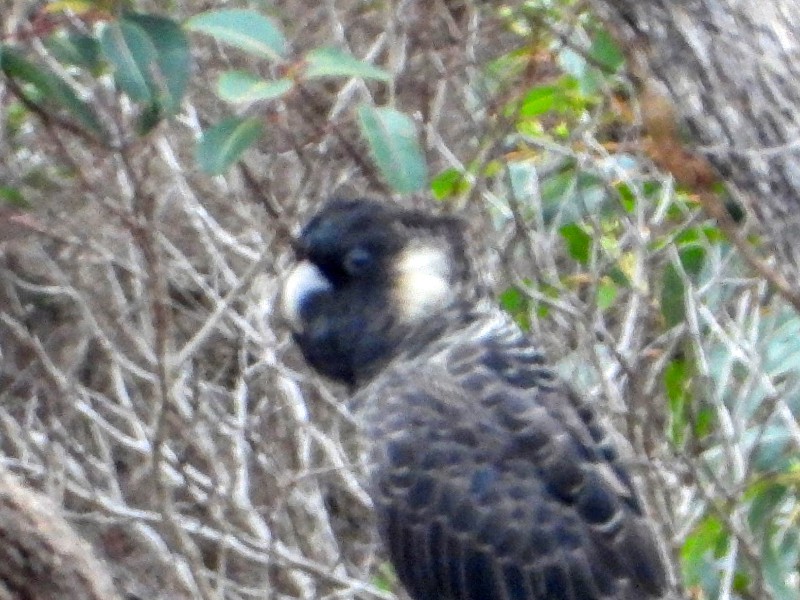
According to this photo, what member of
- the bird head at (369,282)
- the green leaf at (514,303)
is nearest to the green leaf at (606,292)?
the green leaf at (514,303)

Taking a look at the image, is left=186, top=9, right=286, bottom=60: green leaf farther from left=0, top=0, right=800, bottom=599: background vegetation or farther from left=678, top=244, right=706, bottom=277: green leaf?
left=678, top=244, right=706, bottom=277: green leaf

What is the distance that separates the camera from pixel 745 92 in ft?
4.92

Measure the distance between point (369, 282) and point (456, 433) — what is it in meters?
0.31

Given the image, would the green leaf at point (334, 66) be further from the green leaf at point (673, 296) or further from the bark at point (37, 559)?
the green leaf at point (673, 296)

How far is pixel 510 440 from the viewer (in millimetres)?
2299

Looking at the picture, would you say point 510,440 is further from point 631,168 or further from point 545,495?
point 631,168

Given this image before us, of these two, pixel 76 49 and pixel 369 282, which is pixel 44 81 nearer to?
pixel 76 49

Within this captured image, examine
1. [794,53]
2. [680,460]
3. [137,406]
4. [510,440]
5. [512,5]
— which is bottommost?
[137,406]

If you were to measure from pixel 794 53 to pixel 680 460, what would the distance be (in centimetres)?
124

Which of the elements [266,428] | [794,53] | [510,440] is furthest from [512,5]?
[794,53]

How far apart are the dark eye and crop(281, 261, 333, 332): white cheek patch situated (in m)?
0.05

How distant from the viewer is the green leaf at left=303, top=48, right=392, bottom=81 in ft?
6.00

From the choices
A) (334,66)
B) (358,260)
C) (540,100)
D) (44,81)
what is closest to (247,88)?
(334,66)

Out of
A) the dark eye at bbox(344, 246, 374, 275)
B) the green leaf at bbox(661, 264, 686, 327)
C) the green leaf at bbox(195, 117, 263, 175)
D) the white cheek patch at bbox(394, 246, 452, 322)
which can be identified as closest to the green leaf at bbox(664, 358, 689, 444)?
the green leaf at bbox(661, 264, 686, 327)
